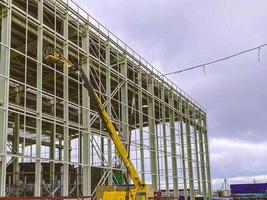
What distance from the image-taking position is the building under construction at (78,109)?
843 inches

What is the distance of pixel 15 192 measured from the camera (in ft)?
83.3

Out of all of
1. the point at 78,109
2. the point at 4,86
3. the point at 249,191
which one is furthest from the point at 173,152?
the point at 249,191

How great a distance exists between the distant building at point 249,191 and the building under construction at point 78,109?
16865 millimetres

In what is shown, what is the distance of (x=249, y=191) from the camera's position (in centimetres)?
6619

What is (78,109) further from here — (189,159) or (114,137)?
(189,159)

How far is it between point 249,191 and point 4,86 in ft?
180

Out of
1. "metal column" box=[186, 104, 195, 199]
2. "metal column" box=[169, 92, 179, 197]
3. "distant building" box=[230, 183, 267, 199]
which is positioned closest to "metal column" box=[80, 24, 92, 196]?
"metal column" box=[169, 92, 179, 197]

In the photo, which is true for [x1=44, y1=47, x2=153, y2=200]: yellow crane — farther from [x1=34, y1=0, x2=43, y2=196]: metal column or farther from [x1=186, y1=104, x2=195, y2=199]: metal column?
[x1=186, y1=104, x2=195, y2=199]: metal column

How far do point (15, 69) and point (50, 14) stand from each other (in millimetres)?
5764

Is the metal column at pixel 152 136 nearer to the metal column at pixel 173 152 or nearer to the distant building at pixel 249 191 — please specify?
the metal column at pixel 173 152

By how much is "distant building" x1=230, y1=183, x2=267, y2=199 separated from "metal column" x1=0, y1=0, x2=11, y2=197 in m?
49.9

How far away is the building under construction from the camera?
70.3 ft

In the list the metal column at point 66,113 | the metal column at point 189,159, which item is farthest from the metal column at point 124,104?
the metal column at point 189,159

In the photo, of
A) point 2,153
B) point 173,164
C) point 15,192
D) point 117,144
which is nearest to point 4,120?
point 2,153
